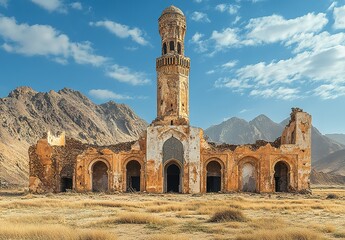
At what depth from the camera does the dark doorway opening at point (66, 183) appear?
37625 millimetres

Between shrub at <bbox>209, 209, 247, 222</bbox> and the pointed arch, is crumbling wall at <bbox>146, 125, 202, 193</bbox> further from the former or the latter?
shrub at <bbox>209, 209, 247, 222</bbox>

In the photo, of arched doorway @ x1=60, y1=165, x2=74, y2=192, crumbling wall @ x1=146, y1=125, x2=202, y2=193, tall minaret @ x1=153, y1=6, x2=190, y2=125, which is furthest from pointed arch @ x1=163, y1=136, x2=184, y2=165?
arched doorway @ x1=60, y1=165, x2=74, y2=192

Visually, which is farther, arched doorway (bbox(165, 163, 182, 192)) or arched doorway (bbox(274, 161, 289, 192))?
arched doorway (bbox(274, 161, 289, 192))

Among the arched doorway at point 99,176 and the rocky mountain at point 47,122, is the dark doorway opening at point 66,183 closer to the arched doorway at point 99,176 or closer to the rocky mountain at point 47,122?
the arched doorway at point 99,176

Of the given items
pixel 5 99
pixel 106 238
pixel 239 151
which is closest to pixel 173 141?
pixel 239 151

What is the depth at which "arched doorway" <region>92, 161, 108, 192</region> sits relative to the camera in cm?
3762

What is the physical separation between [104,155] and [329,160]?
374ft

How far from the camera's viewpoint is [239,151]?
35.5 metres

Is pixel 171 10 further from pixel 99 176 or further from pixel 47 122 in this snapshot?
pixel 47 122

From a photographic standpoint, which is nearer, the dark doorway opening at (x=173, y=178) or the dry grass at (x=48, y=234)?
the dry grass at (x=48, y=234)

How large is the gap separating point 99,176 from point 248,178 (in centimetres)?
1428

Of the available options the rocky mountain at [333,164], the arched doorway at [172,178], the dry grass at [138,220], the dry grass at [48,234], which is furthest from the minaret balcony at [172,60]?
the rocky mountain at [333,164]

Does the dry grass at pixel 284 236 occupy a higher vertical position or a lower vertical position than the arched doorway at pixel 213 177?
lower

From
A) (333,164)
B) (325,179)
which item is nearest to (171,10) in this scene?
(325,179)
